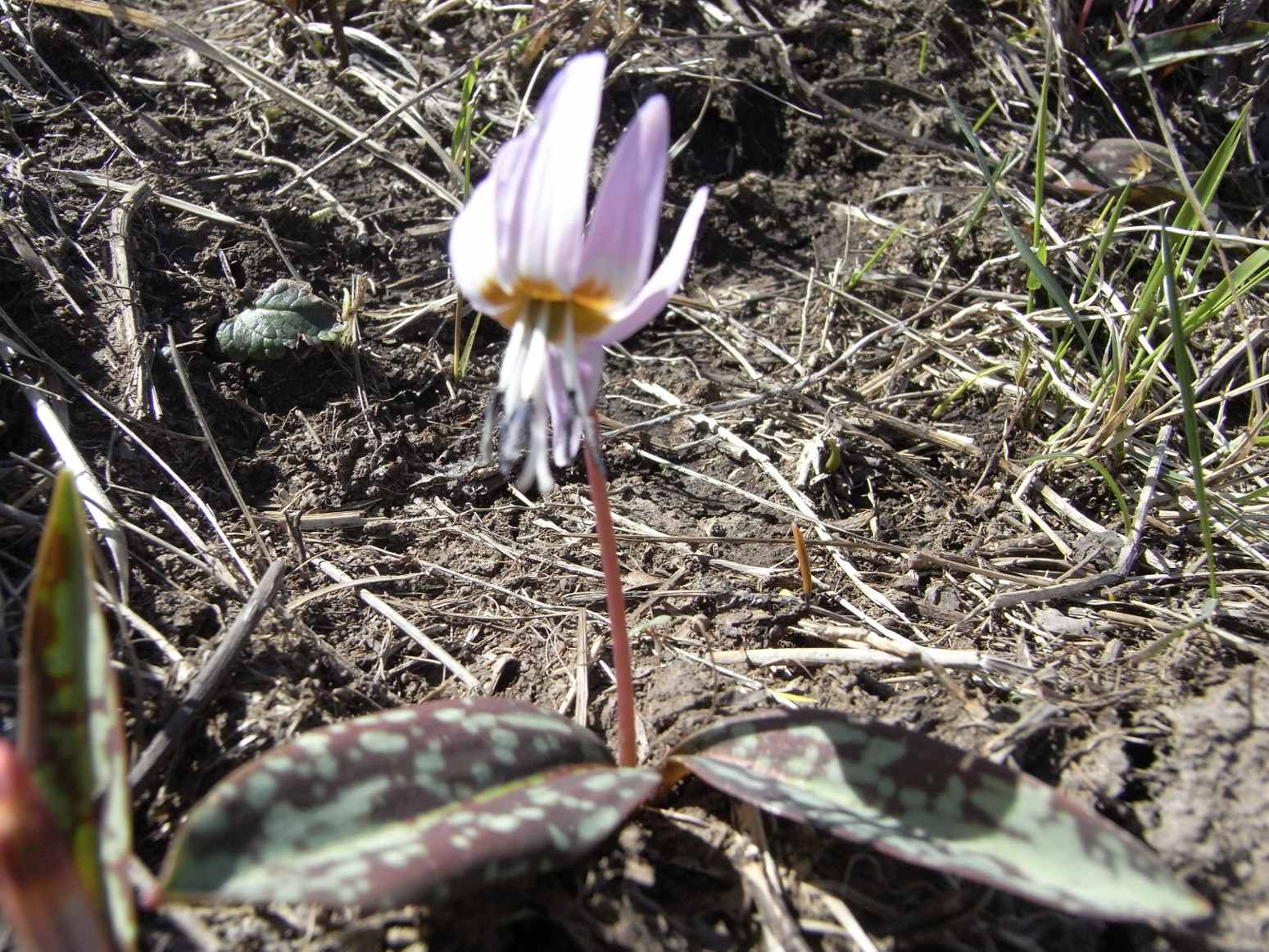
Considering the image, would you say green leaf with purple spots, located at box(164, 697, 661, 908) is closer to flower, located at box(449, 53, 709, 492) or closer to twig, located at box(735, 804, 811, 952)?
twig, located at box(735, 804, 811, 952)

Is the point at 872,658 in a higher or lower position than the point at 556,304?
lower

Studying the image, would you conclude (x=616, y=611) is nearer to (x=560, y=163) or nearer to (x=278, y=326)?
(x=560, y=163)

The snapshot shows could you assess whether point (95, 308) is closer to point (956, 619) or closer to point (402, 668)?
point (402, 668)

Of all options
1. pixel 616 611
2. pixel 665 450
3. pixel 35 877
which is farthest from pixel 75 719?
pixel 665 450

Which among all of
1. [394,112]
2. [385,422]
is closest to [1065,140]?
[394,112]

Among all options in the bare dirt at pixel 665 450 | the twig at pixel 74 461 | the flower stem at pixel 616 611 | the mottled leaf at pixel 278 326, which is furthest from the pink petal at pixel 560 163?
the mottled leaf at pixel 278 326

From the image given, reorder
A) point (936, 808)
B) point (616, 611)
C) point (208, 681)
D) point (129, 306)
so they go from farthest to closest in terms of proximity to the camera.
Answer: point (129, 306)
point (208, 681)
point (616, 611)
point (936, 808)
